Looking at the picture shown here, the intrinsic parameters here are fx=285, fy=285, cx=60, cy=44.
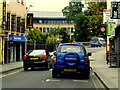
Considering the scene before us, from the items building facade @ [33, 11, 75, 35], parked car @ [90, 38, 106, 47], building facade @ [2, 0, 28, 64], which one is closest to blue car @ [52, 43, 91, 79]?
building facade @ [2, 0, 28, 64]

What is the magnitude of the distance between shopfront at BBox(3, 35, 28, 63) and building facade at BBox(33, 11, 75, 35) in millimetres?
77134

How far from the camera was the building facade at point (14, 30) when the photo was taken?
97.8ft

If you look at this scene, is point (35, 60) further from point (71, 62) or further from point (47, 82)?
point (47, 82)

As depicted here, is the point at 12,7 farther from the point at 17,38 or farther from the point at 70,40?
the point at 70,40

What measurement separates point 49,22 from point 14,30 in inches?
3311

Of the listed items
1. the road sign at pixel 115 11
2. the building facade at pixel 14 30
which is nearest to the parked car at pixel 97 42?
the building facade at pixel 14 30

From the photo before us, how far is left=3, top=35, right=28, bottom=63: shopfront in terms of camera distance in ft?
101

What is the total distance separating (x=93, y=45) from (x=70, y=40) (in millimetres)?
14502

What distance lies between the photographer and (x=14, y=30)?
108 feet

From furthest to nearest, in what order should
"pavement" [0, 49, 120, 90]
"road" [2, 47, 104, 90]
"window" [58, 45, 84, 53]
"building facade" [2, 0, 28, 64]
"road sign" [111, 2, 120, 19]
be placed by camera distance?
"building facade" [2, 0, 28, 64] < "road sign" [111, 2, 120, 19] < "window" [58, 45, 84, 53] < "pavement" [0, 49, 120, 90] < "road" [2, 47, 104, 90]

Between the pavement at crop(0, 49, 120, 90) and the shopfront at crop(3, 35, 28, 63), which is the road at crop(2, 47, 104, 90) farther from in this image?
the shopfront at crop(3, 35, 28, 63)

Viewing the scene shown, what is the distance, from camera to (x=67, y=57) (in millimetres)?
14250

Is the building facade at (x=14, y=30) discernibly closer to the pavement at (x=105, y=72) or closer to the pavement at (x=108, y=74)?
the pavement at (x=105, y=72)

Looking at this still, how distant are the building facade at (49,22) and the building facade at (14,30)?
7643 cm
